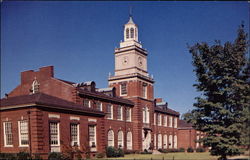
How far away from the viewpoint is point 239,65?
19453 millimetres

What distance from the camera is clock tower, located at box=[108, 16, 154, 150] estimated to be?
43344mm

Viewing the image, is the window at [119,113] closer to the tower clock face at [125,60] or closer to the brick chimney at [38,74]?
the tower clock face at [125,60]

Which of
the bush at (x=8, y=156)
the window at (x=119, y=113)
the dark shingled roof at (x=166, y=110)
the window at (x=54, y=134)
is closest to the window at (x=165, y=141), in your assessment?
the dark shingled roof at (x=166, y=110)

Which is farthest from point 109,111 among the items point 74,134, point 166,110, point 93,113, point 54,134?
point 166,110

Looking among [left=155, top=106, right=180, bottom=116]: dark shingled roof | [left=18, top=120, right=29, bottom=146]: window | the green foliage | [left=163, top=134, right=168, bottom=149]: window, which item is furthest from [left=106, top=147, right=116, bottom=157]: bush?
[left=163, top=134, right=168, bottom=149]: window

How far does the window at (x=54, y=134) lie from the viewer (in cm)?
2509

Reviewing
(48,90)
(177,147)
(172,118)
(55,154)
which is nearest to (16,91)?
(48,90)

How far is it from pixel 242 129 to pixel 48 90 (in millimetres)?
23742

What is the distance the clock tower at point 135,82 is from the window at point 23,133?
71.8 feet

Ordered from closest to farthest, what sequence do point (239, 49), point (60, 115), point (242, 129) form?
1. point (242, 129)
2. point (239, 49)
3. point (60, 115)

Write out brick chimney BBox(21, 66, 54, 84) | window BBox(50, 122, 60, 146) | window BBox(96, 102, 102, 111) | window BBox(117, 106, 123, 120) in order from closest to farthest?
window BBox(50, 122, 60, 146) → brick chimney BBox(21, 66, 54, 84) → window BBox(96, 102, 102, 111) → window BBox(117, 106, 123, 120)

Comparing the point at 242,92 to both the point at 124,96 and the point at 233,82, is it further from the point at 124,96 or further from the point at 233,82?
the point at 124,96

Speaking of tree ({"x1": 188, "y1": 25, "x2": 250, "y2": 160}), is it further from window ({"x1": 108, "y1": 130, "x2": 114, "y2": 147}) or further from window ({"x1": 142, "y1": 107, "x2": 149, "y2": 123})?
window ({"x1": 142, "y1": 107, "x2": 149, "y2": 123})

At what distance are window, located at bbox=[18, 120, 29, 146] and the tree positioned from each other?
15.0 metres
